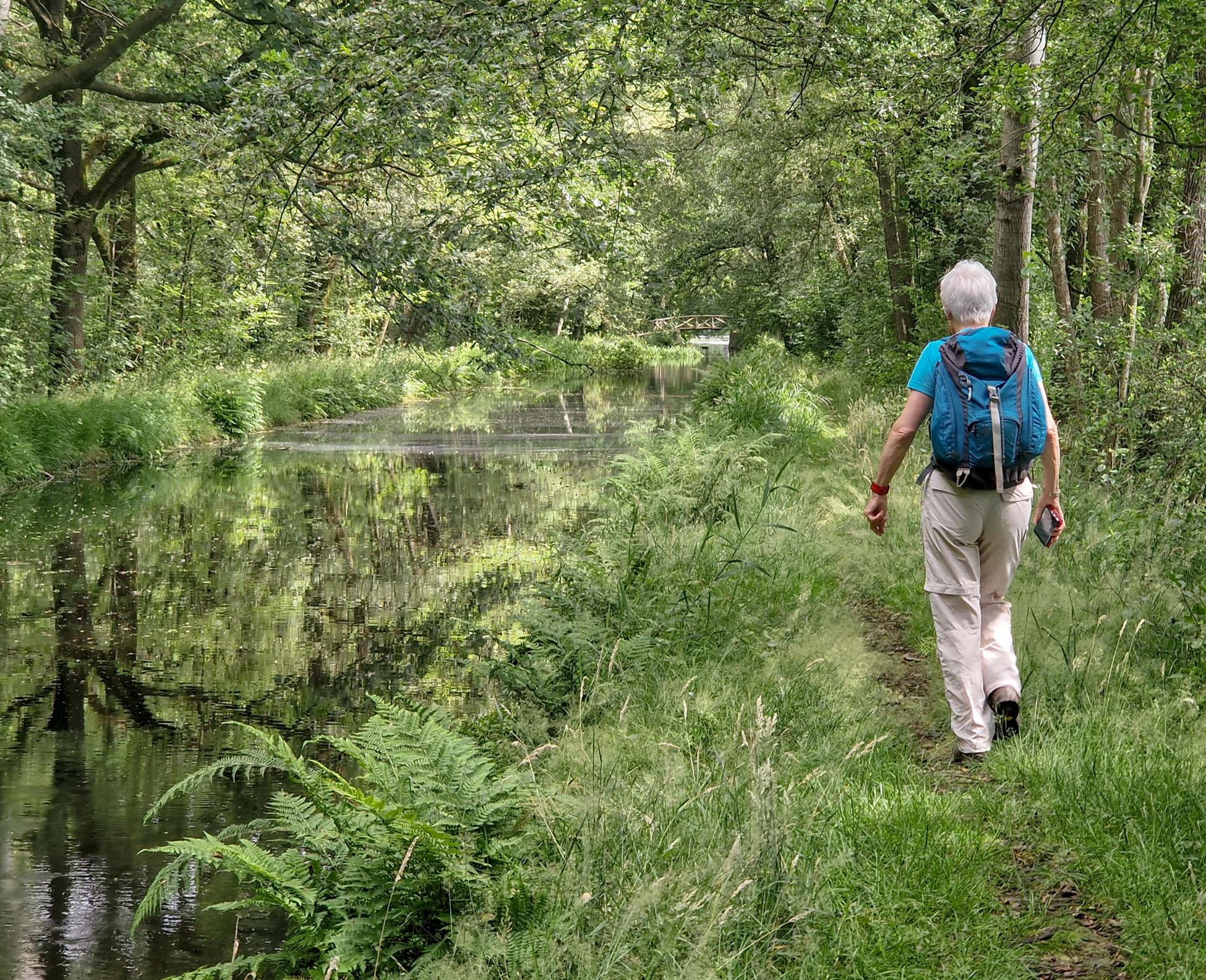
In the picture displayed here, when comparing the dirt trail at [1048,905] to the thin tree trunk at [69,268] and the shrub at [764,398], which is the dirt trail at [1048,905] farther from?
the thin tree trunk at [69,268]

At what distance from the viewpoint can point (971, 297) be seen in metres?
4.84

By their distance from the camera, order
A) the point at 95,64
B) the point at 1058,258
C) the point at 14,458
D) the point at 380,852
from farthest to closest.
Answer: the point at 14,458
the point at 95,64
the point at 1058,258
the point at 380,852

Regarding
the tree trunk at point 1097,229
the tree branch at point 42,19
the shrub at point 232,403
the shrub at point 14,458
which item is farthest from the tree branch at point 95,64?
the tree trunk at point 1097,229

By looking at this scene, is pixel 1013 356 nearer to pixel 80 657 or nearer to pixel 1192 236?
pixel 1192 236

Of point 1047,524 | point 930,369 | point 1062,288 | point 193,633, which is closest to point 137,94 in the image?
point 193,633

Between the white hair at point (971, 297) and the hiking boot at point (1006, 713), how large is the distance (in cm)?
158

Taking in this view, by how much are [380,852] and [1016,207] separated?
21.7 ft

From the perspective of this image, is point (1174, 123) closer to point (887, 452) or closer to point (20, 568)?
point (887, 452)

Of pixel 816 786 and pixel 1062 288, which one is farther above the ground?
pixel 1062 288

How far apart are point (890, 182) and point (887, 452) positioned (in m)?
14.9

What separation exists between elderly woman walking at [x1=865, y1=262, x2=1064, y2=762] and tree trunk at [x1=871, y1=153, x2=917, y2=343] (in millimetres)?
13202

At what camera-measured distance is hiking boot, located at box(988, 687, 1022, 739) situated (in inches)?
195

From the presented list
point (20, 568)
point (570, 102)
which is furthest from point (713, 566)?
point (20, 568)

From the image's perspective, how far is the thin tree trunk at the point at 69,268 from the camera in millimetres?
19062
